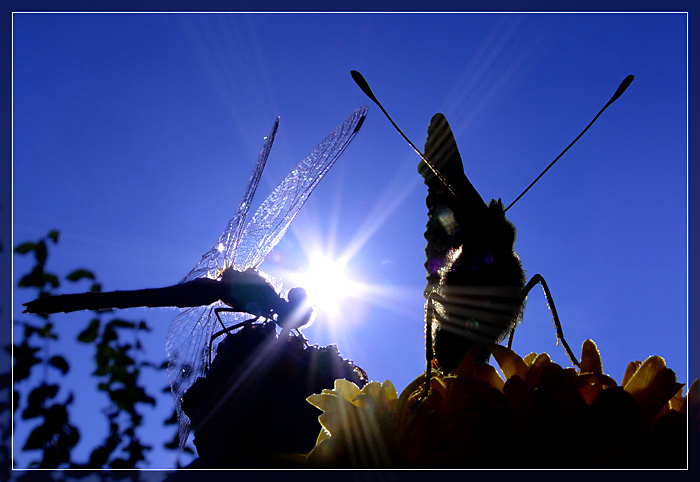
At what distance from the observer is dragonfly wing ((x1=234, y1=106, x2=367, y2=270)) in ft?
7.69

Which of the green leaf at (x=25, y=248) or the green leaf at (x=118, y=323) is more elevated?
the green leaf at (x=25, y=248)

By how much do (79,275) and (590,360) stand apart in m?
1.96

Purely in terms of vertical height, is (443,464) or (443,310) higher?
(443,310)

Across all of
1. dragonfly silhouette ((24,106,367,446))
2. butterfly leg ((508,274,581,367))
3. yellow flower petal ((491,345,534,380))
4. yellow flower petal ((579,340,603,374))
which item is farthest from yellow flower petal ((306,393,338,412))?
dragonfly silhouette ((24,106,367,446))

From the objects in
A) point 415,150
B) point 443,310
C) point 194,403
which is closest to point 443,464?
point 194,403

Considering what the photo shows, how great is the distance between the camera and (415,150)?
1253 millimetres

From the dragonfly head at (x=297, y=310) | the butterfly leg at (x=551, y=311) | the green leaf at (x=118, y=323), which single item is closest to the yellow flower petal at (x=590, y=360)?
the butterfly leg at (x=551, y=311)

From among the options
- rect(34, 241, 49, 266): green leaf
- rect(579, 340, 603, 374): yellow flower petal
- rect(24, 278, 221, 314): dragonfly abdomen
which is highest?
rect(34, 241, 49, 266): green leaf

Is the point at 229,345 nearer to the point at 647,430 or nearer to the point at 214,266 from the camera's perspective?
the point at 647,430

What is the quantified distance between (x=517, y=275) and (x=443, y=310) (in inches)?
8.9

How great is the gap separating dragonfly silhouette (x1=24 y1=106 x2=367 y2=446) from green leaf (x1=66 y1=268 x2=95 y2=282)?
7 cm

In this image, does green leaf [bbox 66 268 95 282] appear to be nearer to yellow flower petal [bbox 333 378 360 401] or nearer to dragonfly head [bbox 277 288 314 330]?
dragonfly head [bbox 277 288 314 330]

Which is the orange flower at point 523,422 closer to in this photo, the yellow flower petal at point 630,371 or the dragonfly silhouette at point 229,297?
the yellow flower petal at point 630,371

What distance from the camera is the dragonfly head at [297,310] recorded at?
2.07 meters
